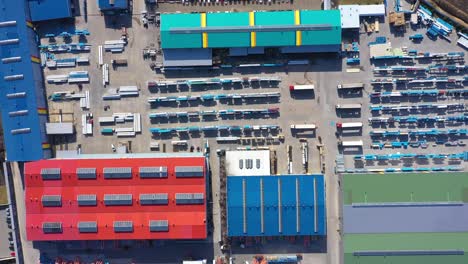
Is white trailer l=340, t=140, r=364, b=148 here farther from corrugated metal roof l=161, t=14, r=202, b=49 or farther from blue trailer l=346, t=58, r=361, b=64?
corrugated metal roof l=161, t=14, r=202, b=49

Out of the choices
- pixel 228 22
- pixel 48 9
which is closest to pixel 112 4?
pixel 48 9

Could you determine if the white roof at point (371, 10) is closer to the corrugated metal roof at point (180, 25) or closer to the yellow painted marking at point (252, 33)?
the yellow painted marking at point (252, 33)

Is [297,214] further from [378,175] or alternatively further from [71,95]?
[71,95]

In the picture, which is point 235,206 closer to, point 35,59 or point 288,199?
point 288,199

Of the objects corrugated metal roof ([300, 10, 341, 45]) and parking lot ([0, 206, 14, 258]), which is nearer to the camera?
corrugated metal roof ([300, 10, 341, 45])

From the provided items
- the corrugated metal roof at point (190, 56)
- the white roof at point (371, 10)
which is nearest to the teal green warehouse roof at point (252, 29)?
the corrugated metal roof at point (190, 56)

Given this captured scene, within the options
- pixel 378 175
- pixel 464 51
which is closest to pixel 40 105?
pixel 378 175

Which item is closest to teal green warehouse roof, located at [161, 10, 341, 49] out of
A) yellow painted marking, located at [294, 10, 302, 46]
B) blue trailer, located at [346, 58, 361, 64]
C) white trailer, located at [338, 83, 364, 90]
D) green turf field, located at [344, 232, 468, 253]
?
yellow painted marking, located at [294, 10, 302, 46]
